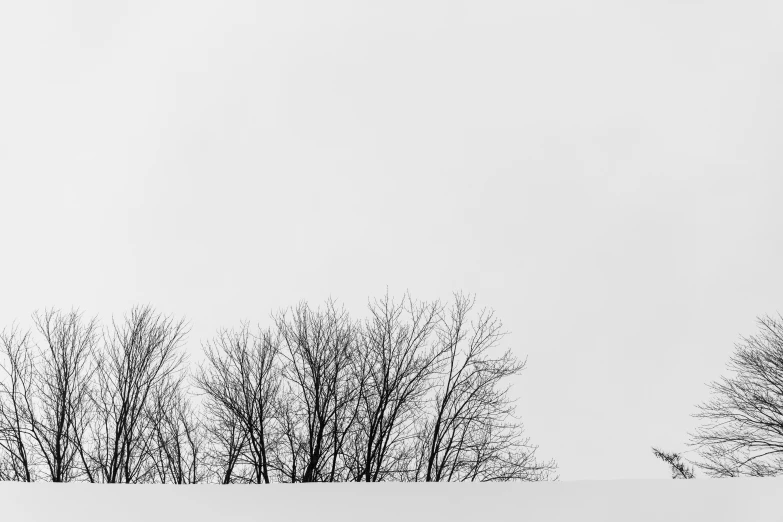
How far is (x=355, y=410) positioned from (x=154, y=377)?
6986 millimetres

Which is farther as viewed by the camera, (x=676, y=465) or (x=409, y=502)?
(x=676, y=465)

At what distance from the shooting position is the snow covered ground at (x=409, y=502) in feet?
14.1

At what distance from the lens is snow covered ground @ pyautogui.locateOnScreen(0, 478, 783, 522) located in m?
4.30

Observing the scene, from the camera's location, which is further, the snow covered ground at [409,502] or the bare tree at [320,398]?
the bare tree at [320,398]

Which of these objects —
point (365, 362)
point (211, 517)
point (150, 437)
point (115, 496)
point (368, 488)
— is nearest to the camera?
point (211, 517)

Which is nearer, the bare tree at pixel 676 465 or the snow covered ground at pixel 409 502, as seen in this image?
the snow covered ground at pixel 409 502

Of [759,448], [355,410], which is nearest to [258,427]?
[355,410]

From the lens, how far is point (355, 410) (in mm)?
16031

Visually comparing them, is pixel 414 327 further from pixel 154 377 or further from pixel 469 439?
pixel 154 377

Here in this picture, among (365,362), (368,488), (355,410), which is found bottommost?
(368,488)

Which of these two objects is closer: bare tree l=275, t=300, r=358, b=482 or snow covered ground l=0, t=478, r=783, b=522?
snow covered ground l=0, t=478, r=783, b=522

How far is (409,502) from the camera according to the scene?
186 inches

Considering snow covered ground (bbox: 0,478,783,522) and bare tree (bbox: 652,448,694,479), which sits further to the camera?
bare tree (bbox: 652,448,694,479)

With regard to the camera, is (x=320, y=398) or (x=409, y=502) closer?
(x=409, y=502)
